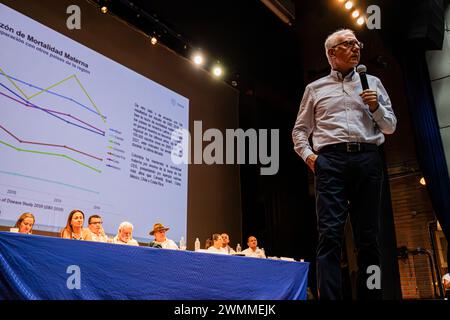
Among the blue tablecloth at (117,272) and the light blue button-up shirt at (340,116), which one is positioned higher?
the light blue button-up shirt at (340,116)

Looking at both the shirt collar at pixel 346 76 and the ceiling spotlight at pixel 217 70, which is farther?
the ceiling spotlight at pixel 217 70

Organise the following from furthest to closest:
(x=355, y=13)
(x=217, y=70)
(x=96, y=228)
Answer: (x=217, y=70), (x=355, y=13), (x=96, y=228)

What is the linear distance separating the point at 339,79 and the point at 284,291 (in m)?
1.39

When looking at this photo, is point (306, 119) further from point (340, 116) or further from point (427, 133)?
point (427, 133)

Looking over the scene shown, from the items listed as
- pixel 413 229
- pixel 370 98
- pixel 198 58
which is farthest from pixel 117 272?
pixel 413 229

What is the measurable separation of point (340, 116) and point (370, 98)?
14cm

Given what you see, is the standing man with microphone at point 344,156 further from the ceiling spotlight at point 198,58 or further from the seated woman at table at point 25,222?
the ceiling spotlight at point 198,58

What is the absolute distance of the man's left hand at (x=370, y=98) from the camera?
1.54 metres

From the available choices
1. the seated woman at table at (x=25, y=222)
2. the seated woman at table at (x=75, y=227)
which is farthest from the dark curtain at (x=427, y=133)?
the seated woman at table at (x=25, y=222)

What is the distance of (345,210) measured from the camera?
1.53 metres

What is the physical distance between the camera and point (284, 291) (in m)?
2.56

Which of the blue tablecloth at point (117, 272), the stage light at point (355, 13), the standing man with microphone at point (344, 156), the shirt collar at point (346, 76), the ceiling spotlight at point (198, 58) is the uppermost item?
the stage light at point (355, 13)

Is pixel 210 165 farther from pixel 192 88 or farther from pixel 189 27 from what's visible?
pixel 189 27
